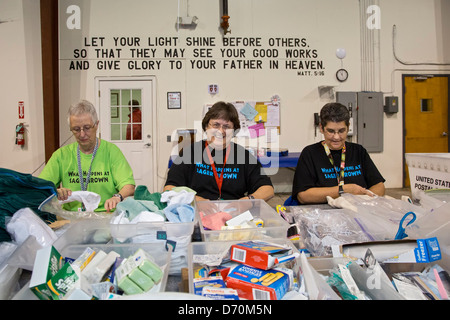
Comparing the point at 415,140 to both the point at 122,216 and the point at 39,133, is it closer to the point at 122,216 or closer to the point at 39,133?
the point at 122,216

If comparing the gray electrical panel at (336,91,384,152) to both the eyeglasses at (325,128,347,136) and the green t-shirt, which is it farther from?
the green t-shirt

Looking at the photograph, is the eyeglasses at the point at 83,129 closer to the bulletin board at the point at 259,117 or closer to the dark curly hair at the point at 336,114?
the dark curly hair at the point at 336,114

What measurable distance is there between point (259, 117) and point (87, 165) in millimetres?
3780

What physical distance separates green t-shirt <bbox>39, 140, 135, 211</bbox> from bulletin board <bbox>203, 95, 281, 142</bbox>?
135 inches

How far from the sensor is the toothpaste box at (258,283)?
2.49ft

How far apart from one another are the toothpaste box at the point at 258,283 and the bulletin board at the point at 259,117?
4771mm

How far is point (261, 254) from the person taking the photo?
83 cm

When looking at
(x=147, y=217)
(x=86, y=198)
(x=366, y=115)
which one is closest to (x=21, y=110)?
(x=86, y=198)

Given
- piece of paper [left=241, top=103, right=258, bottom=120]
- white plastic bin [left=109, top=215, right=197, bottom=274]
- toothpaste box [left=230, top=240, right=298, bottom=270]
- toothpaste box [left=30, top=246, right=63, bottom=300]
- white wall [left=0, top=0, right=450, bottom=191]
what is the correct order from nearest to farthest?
toothpaste box [left=30, top=246, right=63, bottom=300]
toothpaste box [left=230, top=240, right=298, bottom=270]
white plastic bin [left=109, top=215, right=197, bottom=274]
white wall [left=0, top=0, right=450, bottom=191]
piece of paper [left=241, top=103, right=258, bottom=120]

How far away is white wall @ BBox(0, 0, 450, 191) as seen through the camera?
5.23m

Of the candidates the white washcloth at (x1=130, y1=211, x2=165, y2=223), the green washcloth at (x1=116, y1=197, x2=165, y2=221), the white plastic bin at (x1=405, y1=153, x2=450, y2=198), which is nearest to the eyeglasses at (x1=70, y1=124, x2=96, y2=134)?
the green washcloth at (x1=116, y1=197, x2=165, y2=221)

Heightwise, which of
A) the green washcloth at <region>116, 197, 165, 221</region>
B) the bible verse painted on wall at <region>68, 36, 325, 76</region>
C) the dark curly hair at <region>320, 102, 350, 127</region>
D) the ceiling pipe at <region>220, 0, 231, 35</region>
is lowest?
the green washcloth at <region>116, 197, 165, 221</region>

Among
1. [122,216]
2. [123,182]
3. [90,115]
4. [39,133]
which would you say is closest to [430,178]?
[122,216]

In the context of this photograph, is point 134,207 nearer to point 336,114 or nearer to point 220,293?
point 220,293
